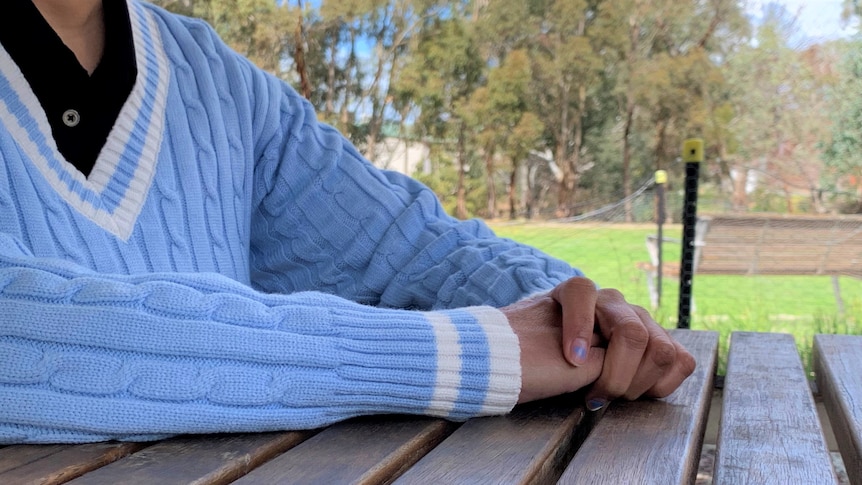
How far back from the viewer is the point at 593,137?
4695mm

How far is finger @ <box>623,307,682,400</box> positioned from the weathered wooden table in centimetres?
1

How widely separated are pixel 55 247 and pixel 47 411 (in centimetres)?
22

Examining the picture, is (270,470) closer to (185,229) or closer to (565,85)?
(185,229)

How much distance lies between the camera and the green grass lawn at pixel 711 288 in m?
4.09

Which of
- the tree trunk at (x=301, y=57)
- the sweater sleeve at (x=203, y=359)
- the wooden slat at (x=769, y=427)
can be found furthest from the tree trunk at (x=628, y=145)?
the sweater sleeve at (x=203, y=359)

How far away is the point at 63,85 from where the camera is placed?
67 cm

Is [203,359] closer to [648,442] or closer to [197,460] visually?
[197,460]

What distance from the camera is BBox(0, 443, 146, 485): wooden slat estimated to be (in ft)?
1.22

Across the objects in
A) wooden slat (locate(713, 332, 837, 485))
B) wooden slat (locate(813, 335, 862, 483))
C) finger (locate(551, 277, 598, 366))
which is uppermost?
finger (locate(551, 277, 598, 366))

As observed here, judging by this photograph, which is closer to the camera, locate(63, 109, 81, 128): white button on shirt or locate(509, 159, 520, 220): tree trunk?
locate(63, 109, 81, 128): white button on shirt

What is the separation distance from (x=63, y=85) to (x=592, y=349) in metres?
0.50

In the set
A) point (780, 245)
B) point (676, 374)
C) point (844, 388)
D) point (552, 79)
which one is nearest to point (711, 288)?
point (780, 245)

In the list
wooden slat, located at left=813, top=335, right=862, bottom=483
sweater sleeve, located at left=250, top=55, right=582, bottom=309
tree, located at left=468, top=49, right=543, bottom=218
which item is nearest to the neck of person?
sweater sleeve, located at left=250, top=55, right=582, bottom=309

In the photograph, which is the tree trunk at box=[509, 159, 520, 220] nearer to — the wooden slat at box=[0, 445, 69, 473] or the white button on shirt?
the white button on shirt
